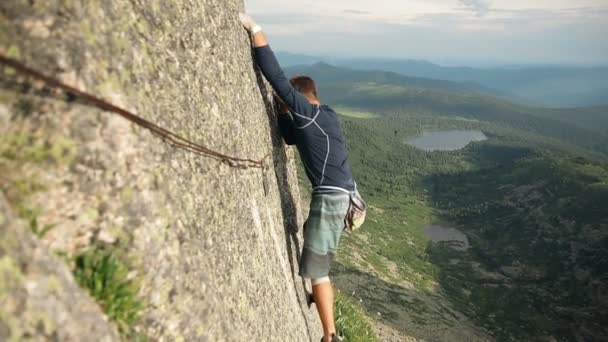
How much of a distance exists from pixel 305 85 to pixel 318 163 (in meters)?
A: 1.89

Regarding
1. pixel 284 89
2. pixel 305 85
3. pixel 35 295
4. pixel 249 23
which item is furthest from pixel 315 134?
pixel 35 295

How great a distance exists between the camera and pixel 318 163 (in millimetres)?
9789

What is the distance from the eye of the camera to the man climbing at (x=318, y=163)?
952 cm

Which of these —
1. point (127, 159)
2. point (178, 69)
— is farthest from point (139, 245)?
point (178, 69)

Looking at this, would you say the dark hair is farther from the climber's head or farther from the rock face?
the rock face

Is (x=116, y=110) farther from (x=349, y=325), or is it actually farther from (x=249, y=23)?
(x=349, y=325)

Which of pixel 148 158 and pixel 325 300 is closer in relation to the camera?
pixel 148 158

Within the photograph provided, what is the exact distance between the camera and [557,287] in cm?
15775

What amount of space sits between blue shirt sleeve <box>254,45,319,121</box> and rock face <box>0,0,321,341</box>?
78cm

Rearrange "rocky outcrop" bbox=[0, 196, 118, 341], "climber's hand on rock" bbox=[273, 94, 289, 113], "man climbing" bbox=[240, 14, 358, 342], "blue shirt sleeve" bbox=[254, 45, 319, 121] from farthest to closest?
"climber's hand on rock" bbox=[273, 94, 289, 113], "man climbing" bbox=[240, 14, 358, 342], "blue shirt sleeve" bbox=[254, 45, 319, 121], "rocky outcrop" bbox=[0, 196, 118, 341]

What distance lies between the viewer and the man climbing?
952 centimetres

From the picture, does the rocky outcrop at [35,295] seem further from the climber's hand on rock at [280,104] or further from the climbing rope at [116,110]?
the climber's hand on rock at [280,104]

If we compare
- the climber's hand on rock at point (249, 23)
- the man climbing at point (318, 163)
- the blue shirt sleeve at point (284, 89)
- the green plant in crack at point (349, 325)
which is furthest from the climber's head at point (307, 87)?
the green plant in crack at point (349, 325)

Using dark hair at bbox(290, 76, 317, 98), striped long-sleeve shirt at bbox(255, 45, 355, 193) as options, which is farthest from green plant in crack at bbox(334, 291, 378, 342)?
dark hair at bbox(290, 76, 317, 98)
